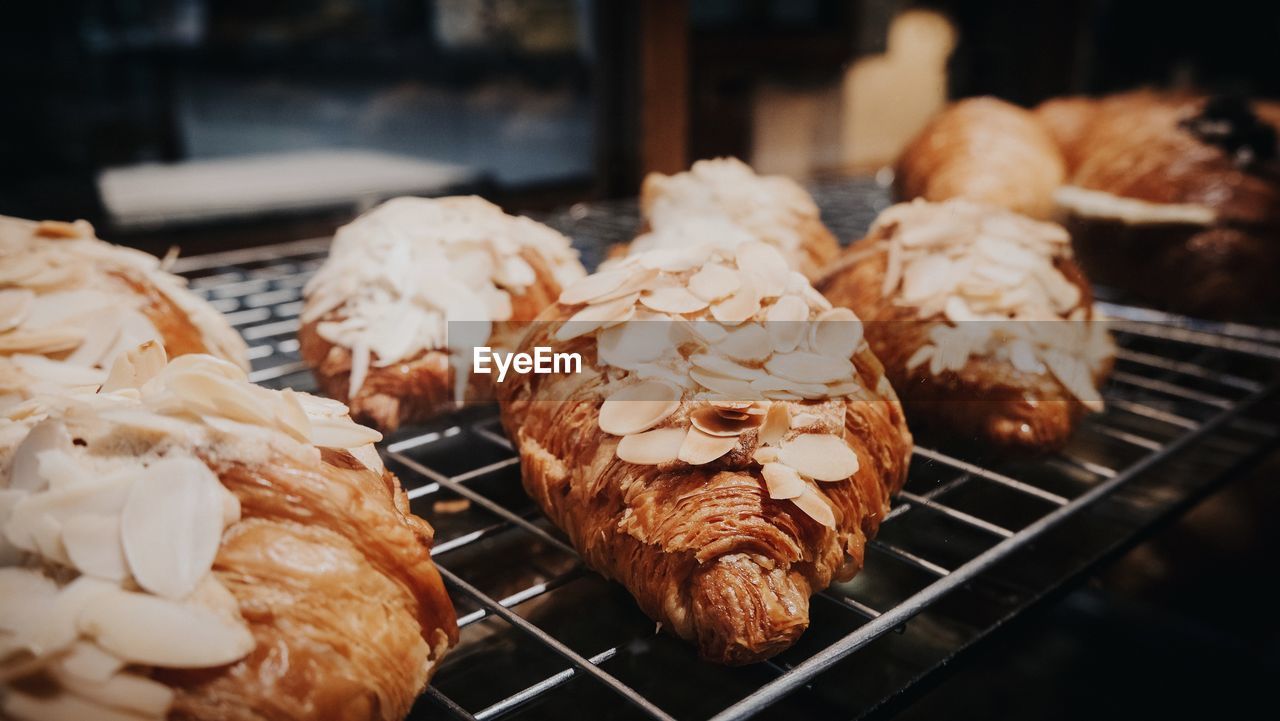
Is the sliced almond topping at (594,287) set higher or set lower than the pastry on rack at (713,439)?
higher

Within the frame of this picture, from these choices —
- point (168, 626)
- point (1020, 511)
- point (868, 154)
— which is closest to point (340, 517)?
point (168, 626)

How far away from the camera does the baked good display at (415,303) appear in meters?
1.16

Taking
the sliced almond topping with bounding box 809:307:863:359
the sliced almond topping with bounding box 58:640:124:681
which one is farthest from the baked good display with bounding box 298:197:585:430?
the sliced almond topping with bounding box 58:640:124:681

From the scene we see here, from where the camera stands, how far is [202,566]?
0.58 meters

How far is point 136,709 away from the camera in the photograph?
532 millimetres

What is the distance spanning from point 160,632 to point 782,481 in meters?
0.47

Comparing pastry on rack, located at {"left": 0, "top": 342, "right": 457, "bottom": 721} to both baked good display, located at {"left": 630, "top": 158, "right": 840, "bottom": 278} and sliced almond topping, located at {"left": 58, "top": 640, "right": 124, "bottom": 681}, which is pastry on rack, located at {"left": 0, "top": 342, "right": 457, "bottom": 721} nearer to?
sliced almond topping, located at {"left": 58, "top": 640, "right": 124, "bottom": 681}

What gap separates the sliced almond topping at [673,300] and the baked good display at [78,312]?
56cm

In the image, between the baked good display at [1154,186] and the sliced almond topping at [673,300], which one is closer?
the sliced almond topping at [673,300]

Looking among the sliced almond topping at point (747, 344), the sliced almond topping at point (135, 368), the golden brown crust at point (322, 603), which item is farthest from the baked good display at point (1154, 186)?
the sliced almond topping at point (135, 368)

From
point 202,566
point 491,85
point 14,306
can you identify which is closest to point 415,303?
point 14,306

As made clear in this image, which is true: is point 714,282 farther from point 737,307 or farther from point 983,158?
point 983,158

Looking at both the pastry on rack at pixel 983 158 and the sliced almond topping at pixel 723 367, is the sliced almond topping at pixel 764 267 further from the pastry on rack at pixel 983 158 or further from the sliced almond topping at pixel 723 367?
the pastry on rack at pixel 983 158

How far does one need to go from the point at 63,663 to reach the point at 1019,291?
1.06 meters
